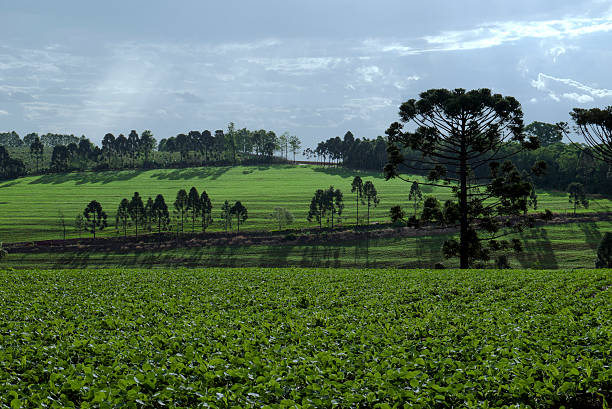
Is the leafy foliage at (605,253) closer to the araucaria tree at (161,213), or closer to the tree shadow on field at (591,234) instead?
the tree shadow on field at (591,234)

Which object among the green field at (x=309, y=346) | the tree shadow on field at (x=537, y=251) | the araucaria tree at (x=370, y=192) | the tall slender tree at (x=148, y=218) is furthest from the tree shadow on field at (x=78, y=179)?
the green field at (x=309, y=346)

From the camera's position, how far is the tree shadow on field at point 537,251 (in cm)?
7594

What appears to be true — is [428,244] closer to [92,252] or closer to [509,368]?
[92,252]

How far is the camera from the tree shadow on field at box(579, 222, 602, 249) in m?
87.2

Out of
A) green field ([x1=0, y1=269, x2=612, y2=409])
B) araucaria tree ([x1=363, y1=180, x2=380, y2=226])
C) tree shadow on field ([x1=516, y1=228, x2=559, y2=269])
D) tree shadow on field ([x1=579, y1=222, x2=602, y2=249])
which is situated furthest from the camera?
araucaria tree ([x1=363, y1=180, x2=380, y2=226])

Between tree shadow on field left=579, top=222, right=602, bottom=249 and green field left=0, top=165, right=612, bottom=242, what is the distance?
24.3 meters

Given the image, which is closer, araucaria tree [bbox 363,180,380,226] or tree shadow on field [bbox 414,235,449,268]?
tree shadow on field [bbox 414,235,449,268]

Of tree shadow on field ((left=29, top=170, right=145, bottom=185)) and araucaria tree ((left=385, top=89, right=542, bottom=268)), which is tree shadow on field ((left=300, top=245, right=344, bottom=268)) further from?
tree shadow on field ((left=29, top=170, right=145, bottom=185))

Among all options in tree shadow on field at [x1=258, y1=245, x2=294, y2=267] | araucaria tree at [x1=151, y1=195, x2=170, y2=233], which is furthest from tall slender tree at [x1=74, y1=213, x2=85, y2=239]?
tree shadow on field at [x1=258, y1=245, x2=294, y2=267]

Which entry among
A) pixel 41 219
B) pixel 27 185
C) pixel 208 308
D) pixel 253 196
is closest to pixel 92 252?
pixel 41 219

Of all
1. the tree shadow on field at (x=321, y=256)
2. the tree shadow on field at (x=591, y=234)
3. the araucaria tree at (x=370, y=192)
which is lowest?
the tree shadow on field at (x=321, y=256)

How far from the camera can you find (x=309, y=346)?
1280 centimetres

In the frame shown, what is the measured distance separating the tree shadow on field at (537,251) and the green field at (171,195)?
34065mm

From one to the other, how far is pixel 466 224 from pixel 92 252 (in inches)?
3080
